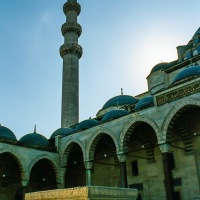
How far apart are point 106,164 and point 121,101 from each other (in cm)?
709

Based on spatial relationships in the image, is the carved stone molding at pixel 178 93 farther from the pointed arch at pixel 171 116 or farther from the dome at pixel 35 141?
the dome at pixel 35 141

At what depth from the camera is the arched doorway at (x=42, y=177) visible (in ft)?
61.6

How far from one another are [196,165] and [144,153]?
3.41 meters

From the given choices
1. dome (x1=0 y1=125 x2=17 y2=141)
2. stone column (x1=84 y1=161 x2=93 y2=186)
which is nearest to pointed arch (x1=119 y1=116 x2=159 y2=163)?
stone column (x1=84 y1=161 x2=93 y2=186)

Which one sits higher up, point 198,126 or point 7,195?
point 198,126

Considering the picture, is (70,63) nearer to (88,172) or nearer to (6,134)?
(6,134)

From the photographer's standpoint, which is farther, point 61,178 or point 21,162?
point 61,178

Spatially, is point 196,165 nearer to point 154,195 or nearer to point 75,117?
point 154,195

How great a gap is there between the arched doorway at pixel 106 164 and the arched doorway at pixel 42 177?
306cm

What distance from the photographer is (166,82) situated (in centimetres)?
1980

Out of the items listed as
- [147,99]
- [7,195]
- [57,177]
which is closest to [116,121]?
[147,99]

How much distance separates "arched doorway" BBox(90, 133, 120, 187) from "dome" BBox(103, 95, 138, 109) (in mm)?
5521

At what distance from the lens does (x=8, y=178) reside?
17562mm

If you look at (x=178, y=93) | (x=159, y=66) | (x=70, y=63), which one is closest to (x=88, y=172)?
(x=178, y=93)
